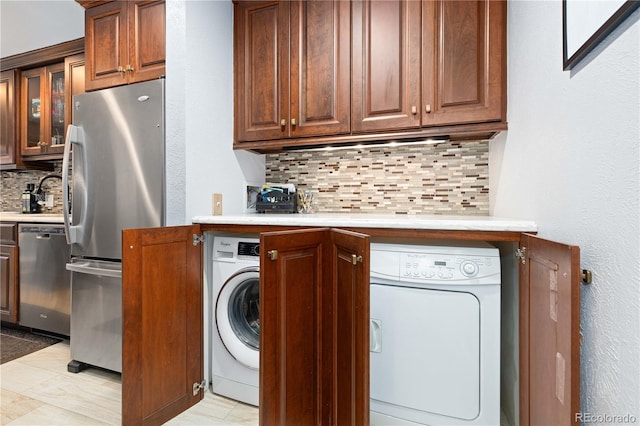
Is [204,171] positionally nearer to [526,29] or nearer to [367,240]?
[367,240]

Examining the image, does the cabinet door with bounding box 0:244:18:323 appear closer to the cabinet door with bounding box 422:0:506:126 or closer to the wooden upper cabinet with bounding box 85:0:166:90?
the wooden upper cabinet with bounding box 85:0:166:90

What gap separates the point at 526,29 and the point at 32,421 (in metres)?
2.87

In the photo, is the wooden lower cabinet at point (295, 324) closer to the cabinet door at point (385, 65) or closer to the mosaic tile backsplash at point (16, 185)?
the cabinet door at point (385, 65)

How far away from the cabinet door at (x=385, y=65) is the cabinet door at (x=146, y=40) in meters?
1.15

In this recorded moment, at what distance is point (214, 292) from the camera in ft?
5.93

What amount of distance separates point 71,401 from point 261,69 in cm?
222

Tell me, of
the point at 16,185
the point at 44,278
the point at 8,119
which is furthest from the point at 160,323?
the point at 16,185

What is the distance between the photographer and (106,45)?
2.09 metres

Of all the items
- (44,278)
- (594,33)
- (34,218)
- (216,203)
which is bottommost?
(44,278)

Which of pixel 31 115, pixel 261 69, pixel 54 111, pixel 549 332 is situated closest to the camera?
pixel 549 332

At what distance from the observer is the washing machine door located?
171cm

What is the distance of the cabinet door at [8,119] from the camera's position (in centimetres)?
300

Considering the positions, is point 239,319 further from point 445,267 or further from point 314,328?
point 445,267

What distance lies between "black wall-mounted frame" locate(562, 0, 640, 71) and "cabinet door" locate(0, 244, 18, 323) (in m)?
3.68
